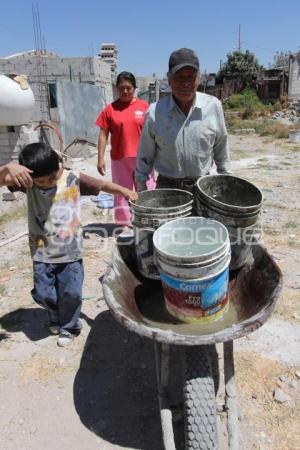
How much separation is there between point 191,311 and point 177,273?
24cm

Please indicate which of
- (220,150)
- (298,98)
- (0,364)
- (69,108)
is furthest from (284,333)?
(298,98)

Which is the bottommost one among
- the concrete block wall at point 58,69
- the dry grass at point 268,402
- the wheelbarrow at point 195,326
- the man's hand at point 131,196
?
the dry grass at point 268,402

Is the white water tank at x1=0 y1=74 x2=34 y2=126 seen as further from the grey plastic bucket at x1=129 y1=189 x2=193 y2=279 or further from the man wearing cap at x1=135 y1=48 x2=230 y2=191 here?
the grey plastic bucket at x1=129 y1=189 x2=193 y2=279

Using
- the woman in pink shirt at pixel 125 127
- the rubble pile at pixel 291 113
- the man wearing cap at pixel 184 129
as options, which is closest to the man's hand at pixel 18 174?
the man wearing cap at pixel 184 129

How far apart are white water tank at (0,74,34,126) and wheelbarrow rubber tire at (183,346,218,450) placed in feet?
20.7

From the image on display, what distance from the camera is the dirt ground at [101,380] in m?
2.25

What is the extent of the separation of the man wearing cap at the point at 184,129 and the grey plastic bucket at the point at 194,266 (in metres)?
0.69

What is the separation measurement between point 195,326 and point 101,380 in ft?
3.29

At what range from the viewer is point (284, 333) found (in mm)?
3141

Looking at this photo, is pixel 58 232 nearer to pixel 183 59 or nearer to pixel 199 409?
pixel 183 59

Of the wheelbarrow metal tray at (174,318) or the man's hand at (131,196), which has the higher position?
the man's hand at (131,196)

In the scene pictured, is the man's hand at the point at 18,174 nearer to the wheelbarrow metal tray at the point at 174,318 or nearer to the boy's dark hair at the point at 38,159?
the boy's dark hair at the point at 38,159

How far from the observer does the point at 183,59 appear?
2570mm

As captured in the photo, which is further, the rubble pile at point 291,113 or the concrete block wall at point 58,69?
the rubble pile at point 291,113
